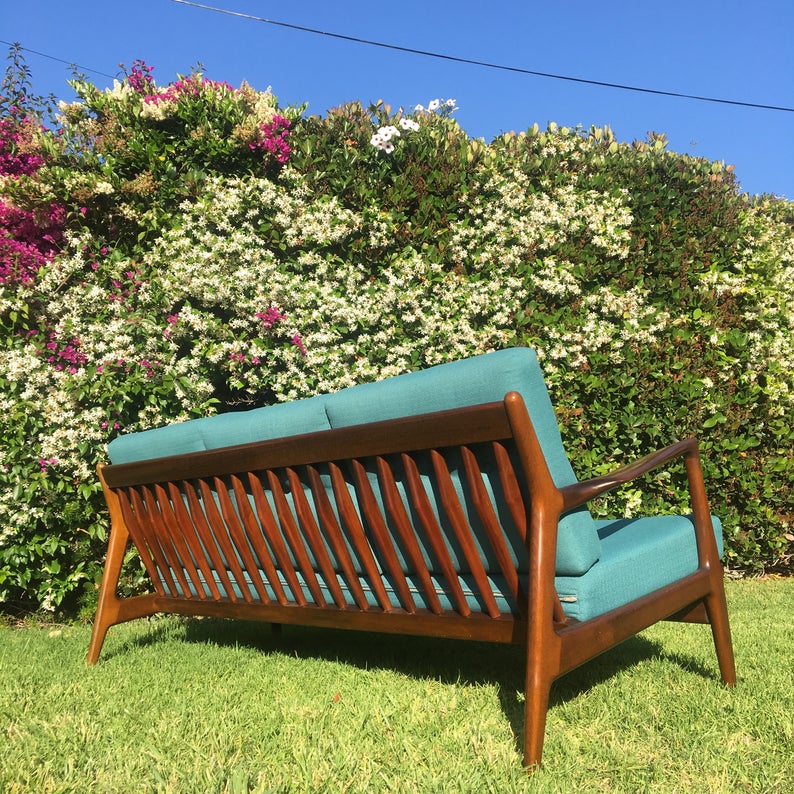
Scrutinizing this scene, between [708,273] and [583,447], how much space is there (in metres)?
1.36

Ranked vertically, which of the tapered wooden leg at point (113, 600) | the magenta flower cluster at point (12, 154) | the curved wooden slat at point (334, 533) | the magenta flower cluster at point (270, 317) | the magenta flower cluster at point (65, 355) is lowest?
the tapered wooden leg at point (113, 600)

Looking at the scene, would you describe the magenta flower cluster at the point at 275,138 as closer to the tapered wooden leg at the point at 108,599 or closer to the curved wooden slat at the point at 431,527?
the tapered wooden leg at the point at 108,599

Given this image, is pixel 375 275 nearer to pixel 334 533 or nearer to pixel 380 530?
pixel 334 533

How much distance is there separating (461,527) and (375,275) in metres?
3.10

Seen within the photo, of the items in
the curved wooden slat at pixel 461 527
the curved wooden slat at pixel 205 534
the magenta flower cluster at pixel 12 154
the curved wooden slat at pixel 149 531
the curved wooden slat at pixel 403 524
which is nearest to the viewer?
the curved wooden slat at pixel 461 527

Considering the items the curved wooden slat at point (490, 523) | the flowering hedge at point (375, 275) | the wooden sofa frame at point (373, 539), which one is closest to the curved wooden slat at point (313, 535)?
the wooden sofa frame at point (373, 539)

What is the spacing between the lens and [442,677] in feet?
8.64

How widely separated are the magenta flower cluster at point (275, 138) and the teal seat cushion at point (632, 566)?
323 centimetres

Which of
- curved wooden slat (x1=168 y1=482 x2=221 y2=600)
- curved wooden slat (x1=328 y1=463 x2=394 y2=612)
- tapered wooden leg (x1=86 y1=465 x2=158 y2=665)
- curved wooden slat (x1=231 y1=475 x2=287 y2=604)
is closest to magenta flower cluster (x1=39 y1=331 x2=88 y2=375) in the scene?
tapered wooden leg (x1=86 y1=465 x2=158 y2=665)

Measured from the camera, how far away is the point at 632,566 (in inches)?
80.4

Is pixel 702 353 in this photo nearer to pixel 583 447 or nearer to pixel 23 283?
pixel 583 447

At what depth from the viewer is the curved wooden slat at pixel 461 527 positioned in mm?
1941

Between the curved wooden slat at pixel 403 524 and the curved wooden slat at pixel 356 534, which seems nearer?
the curved wooden slat at pixel 403 524

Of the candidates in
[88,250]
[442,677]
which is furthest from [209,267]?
[442,677]
